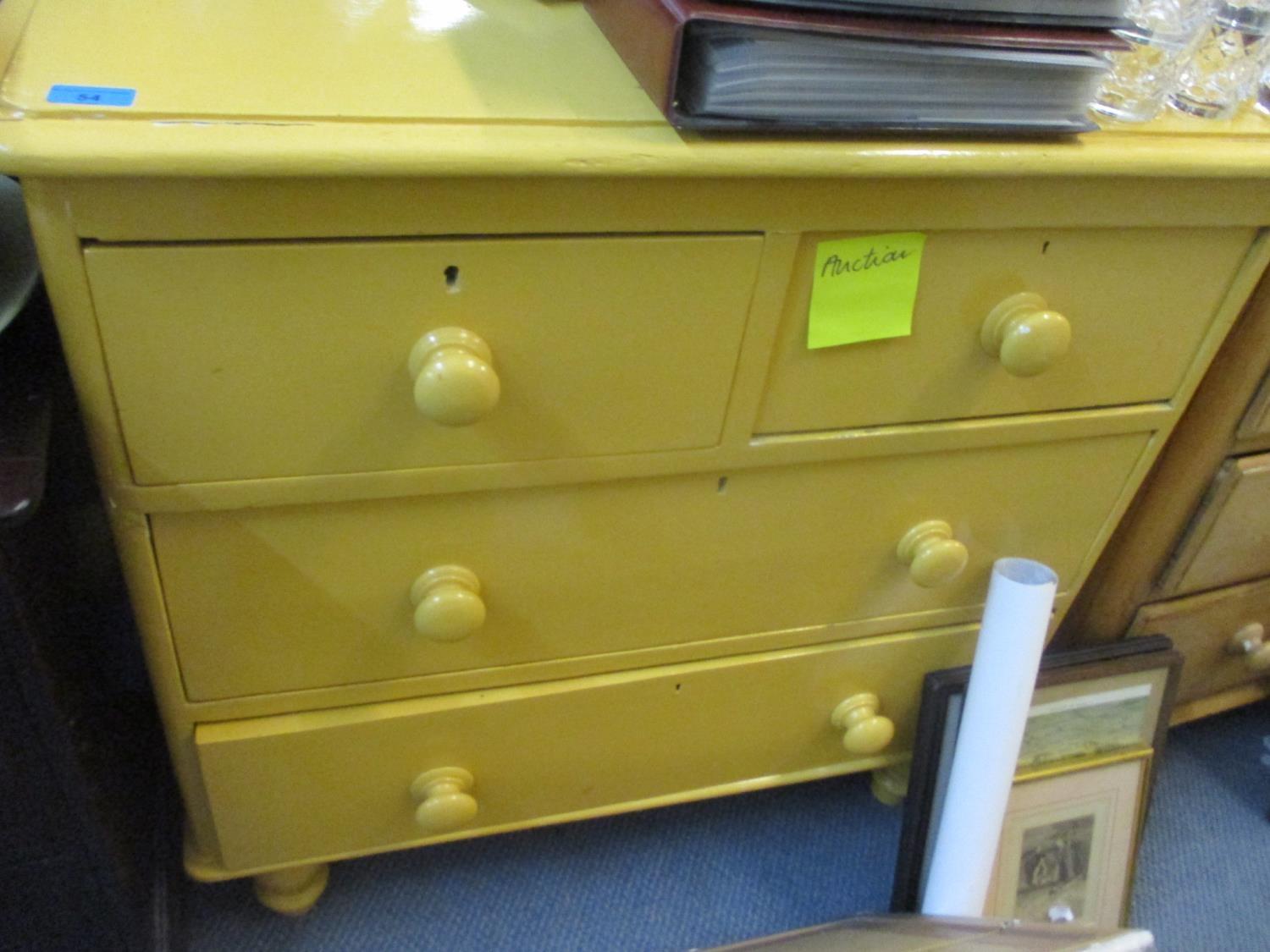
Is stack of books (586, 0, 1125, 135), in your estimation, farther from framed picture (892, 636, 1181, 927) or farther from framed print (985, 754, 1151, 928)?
framed print (985, 754, 1151, 928)

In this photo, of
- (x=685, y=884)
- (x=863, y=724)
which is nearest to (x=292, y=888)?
(x=685, y=884)

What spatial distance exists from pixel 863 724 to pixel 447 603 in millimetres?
423

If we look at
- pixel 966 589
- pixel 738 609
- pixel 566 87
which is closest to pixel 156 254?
pixel 566 87

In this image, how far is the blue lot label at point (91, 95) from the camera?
45 centimetres

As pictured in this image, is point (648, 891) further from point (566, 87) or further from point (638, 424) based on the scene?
point (566, 87)

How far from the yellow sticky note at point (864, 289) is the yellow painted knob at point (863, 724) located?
39 centimetres

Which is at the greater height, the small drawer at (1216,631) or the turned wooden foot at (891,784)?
the small drawer at (1216,631)

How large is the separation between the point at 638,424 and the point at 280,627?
28 centimetres

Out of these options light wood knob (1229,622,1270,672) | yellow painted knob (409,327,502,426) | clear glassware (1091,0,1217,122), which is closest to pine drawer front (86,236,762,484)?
yellow painted knob (409,327,502,426)

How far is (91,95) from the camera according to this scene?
0.45 metres

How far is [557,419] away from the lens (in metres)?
0.59

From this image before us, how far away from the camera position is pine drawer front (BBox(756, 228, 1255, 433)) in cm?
61

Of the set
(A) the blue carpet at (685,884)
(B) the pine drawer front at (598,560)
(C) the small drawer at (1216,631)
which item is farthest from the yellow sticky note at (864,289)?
(A) the blue carpet at (685,884)

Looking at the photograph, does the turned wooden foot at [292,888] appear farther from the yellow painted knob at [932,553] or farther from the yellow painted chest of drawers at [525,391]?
the yellow painted knob at [932,553]
